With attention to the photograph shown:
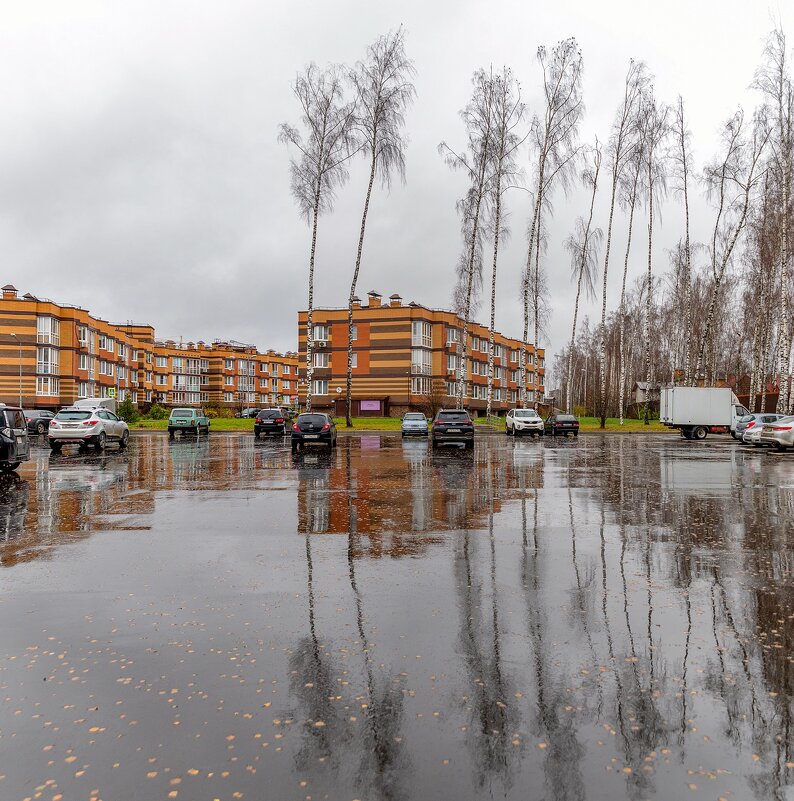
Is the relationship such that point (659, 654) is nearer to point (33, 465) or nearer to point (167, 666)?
point (167, 666)

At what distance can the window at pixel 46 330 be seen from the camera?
202 ft

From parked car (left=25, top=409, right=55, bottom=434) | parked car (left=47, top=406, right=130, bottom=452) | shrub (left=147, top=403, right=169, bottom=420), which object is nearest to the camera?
parked car (left=47, top=406, right=130, bottom=452)

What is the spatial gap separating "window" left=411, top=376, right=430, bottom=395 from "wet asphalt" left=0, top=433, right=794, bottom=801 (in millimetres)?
54429

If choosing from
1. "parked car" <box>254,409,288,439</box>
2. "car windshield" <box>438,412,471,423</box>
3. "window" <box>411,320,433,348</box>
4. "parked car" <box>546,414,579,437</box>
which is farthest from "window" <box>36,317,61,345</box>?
"parked car" <box>546,414,579,437</box>

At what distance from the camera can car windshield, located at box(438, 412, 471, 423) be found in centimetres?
2792

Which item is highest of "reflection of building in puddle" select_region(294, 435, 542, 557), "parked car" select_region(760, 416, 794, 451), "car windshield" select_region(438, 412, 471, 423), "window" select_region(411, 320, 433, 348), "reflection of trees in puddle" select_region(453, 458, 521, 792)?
"window" select_region(411, 320, 433, 348)

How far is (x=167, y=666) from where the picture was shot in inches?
158

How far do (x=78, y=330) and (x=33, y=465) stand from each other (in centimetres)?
5253

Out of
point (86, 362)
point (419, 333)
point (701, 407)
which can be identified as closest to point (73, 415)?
point (701, 407)

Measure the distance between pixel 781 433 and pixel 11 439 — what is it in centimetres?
2801

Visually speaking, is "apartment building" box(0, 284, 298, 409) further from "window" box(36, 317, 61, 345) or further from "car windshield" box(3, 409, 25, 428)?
"car windshield" box(3, 409, 25, 428)

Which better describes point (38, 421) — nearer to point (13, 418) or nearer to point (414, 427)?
point (414, 427)

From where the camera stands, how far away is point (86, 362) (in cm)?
6712

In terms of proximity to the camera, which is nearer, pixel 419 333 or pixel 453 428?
pixel 453 428
